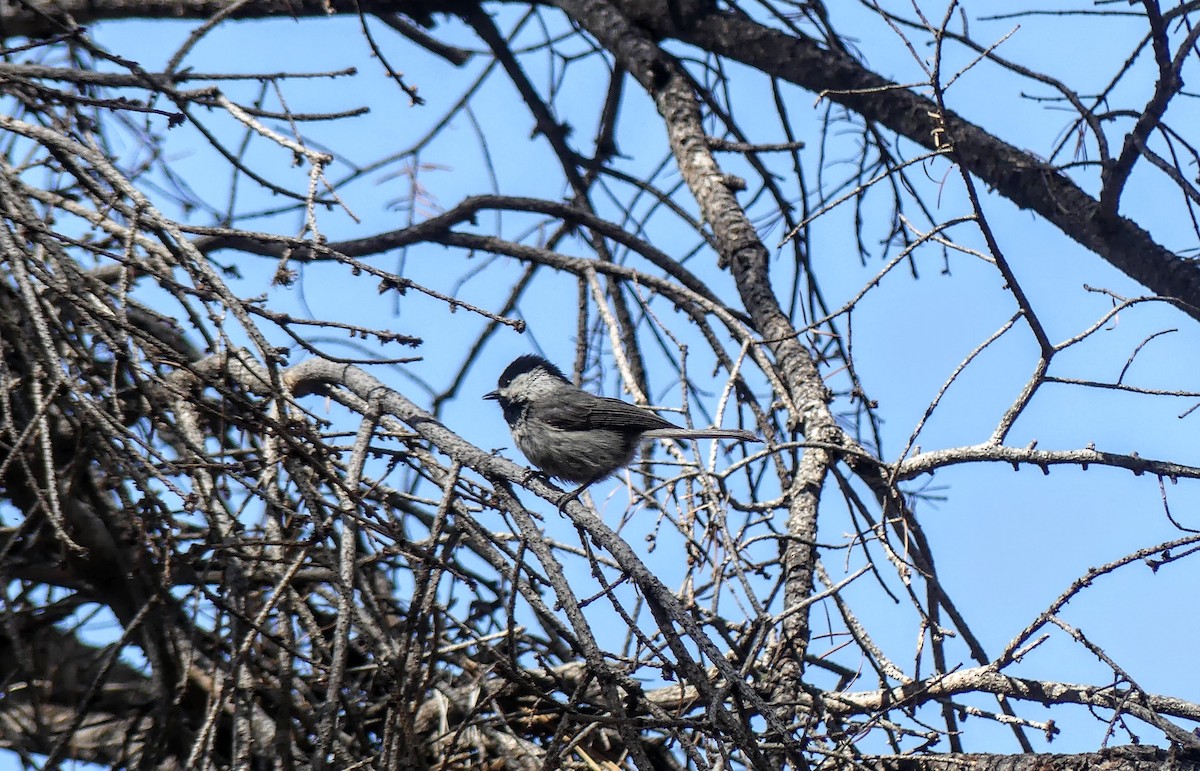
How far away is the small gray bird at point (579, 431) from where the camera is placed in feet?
17.1

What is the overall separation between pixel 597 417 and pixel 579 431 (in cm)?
11

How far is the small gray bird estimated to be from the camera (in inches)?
205

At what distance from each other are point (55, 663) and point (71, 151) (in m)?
2.14

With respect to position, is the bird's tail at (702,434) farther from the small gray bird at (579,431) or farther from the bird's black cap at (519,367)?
the bird's black cap at (519,367)

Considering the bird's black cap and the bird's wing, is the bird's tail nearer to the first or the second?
the bird's wing

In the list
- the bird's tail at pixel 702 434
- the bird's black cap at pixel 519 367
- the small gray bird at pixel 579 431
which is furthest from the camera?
the bird's black cap at pixel 519 367

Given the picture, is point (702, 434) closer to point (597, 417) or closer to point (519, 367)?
point (597, 417)

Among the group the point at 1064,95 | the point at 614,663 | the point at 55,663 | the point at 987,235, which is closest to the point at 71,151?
the point at 55,663

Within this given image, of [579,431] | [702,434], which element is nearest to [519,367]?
[579,431]

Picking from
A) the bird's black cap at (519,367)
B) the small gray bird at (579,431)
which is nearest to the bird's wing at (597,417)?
the small gray bird at (579,431)

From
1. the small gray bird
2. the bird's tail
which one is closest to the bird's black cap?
the small gray bird

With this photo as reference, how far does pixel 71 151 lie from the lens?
11.5 feet

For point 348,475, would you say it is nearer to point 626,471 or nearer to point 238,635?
point 238,635

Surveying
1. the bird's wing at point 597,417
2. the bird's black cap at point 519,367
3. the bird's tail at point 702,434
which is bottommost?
the bird's tail at point 702,434
